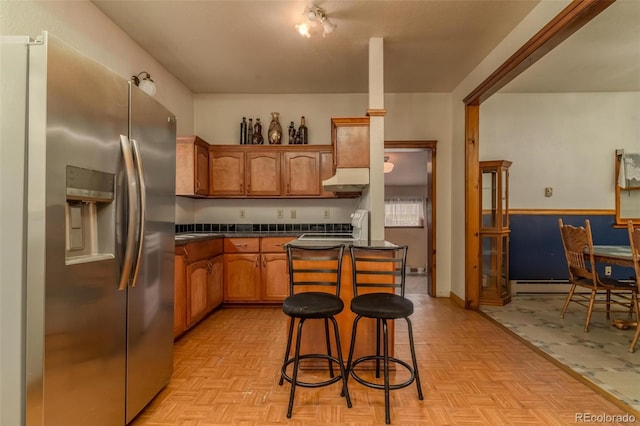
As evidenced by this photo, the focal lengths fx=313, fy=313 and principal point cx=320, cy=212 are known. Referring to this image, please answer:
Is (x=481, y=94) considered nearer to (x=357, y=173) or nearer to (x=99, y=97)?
(x=357, y=173)

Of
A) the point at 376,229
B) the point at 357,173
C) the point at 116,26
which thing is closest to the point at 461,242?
the point at 376,229

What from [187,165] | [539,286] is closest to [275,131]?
[187,165]

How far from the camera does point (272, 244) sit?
3736 mm

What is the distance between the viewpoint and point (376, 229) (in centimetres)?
279

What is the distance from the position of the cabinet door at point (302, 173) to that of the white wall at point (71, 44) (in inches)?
54.1

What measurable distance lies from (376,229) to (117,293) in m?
1.99

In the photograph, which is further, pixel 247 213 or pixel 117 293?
pixel 247 213

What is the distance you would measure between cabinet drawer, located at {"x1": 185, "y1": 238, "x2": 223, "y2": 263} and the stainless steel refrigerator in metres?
1.18

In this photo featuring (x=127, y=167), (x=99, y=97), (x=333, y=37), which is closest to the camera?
(x=99, y=97)

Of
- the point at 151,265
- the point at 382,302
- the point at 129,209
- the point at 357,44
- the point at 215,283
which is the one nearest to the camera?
the point at 129,209

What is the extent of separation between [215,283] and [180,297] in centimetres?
71

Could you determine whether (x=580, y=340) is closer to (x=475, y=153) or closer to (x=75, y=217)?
(x=475, y=153)

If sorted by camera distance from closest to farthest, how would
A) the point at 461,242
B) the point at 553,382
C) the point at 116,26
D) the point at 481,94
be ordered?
the point at 553,382 → the point at 116,26 → the point at 481,94 → the point at 461,242

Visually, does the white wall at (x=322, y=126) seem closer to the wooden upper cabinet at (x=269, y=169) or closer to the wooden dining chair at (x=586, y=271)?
the wooden upper cabinet at (x=269, y=169)
